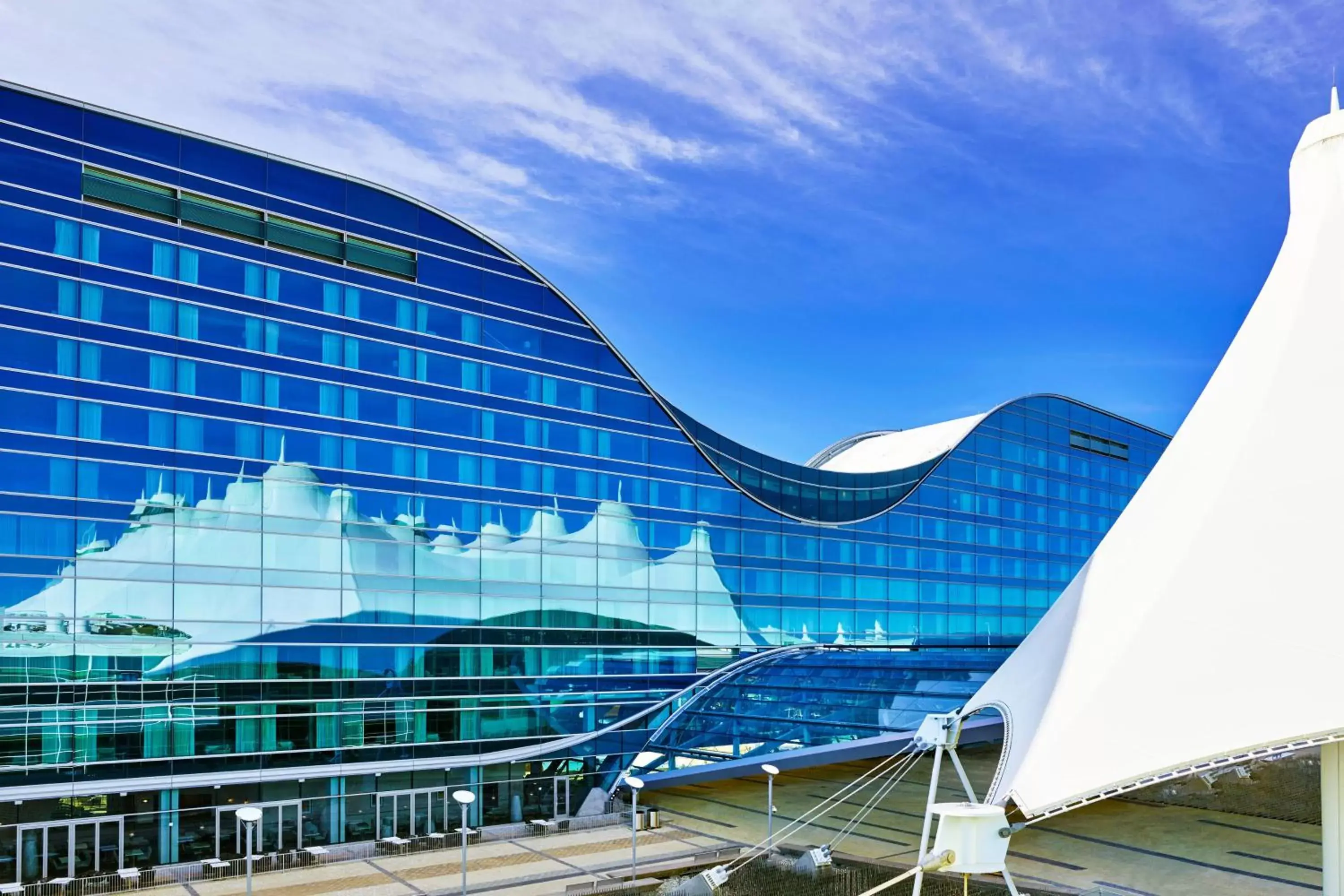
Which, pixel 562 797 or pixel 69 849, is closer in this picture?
pixel 69 849

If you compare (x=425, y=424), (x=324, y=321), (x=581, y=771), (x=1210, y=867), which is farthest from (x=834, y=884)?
(x=324, y=321)

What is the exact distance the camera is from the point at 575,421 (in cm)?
4244

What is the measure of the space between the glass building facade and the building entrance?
2.7 inches

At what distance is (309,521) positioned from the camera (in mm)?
35750

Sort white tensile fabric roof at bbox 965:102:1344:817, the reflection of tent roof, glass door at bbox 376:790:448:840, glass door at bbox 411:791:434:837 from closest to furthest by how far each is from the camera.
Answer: white tensile fabric roof at bbox 965:102:1344:817 < the reflection of tent roof < glass door at bbox 376:790:448:840 < glass door at bbox 411:791:434:837

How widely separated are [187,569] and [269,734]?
525cm

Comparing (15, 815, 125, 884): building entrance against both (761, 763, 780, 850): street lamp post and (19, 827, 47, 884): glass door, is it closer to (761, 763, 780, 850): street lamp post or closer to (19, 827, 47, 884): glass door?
(19, 827, 47, 884): glass door

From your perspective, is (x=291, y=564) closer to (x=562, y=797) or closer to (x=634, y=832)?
(x=562, y=797)

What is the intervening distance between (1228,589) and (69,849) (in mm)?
27922

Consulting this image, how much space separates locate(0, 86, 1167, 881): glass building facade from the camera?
104ft

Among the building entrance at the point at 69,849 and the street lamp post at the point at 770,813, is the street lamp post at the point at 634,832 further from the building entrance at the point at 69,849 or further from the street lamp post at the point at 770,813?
the building entrance at the point at 69,849

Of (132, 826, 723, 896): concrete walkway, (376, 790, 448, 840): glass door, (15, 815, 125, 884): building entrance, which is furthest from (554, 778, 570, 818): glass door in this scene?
(15, 815, 125, 884): building entrance

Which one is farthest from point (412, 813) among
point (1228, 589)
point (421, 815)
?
point (1228, 589)

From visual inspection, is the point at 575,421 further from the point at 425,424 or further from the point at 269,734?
the point at 269,734
